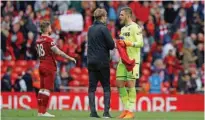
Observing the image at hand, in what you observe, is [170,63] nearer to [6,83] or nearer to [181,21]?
[181,21]

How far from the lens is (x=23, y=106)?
23375mm

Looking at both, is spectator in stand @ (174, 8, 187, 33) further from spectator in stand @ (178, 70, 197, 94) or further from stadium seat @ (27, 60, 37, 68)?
stadium seat @ (27, 60, 37, 68)

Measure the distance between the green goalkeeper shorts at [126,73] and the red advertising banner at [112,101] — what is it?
298 inches

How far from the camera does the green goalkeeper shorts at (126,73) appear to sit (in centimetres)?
1553

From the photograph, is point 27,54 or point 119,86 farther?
point 27,54

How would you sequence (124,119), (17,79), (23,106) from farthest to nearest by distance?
1. (17,79)
2. (23,106)
3. (124,119)

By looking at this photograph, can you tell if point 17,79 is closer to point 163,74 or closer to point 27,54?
point 27,54

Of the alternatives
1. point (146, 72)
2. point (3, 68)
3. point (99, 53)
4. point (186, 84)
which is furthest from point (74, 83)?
point (99, 53)

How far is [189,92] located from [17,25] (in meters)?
6.61

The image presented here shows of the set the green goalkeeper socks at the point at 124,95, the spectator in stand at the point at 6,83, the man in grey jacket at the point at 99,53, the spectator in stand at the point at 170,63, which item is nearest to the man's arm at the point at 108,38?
the man in grey jacket at the point at 99,53

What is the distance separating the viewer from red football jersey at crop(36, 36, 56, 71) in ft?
51.7

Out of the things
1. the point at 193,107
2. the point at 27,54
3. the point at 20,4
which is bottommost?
the point at 193,107

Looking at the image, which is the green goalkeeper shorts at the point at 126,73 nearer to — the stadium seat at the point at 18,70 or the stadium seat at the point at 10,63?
the stadium seat at the point at 18,70

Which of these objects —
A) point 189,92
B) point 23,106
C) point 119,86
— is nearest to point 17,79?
point 23,106
